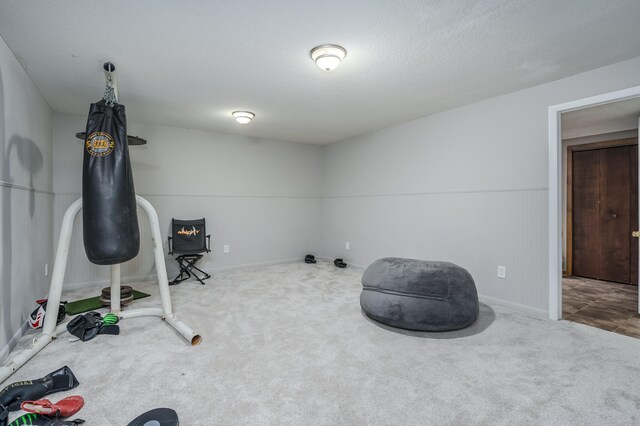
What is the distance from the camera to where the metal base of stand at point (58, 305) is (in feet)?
6.97

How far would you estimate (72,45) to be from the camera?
231cm

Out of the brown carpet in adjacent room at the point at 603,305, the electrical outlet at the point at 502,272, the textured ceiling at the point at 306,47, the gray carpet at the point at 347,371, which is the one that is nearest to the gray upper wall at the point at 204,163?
the textured ceiling at the point at 306,47

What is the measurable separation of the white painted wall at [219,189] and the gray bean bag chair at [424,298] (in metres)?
3.07

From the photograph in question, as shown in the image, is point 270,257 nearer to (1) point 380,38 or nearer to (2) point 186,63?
(2) point 186,63

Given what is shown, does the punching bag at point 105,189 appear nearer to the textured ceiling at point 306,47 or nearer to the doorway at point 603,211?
the textured ceiling at point 306,47

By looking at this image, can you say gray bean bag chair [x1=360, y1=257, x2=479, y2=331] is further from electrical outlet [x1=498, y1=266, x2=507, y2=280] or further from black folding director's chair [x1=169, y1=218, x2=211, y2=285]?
black folding director's chair [x1=169, y1=218, x2=211, y2=285]

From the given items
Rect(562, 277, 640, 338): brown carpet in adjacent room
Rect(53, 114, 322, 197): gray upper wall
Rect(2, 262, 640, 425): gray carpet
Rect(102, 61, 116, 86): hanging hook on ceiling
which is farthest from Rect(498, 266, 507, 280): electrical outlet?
Rect(102, 61, 116, 86): hanging hook on ceiling

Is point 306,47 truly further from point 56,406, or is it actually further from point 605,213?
point 605,213

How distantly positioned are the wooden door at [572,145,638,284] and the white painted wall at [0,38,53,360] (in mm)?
6675

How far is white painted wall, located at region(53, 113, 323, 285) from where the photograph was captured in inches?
158

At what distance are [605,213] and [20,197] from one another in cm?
688

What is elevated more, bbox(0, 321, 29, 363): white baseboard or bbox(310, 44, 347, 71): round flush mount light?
bbox(310, 44, 347, 71): round flush mount light

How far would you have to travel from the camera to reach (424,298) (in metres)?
2.59

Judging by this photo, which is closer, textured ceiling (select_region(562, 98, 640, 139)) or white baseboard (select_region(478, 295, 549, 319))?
white baseboard (select_region(478, 295, 549, 319))
